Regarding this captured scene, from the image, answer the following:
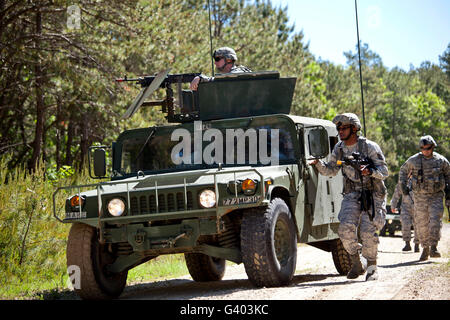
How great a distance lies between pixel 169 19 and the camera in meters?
20.6

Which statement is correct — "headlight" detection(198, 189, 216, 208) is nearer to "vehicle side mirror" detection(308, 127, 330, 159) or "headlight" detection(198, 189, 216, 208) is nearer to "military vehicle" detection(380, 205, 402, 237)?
"vehicle side mirror" detection(308, 127, 330, 159)

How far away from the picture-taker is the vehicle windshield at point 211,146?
8.71 meters

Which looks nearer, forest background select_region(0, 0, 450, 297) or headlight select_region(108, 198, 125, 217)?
headlight select_region(108, 198, 125, 217)

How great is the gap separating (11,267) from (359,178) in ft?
16.4

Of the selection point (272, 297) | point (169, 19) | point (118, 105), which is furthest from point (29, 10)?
point (272, 297)

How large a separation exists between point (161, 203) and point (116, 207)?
45 centimetres

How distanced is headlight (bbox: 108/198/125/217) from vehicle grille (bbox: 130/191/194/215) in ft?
0.33

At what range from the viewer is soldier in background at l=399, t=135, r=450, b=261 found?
11.7 metres

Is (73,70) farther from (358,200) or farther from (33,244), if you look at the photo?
(358,200)

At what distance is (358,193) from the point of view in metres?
8.54

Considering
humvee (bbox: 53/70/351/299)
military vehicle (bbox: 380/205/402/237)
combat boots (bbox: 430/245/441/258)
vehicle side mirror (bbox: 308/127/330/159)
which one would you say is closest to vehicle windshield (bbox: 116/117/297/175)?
humvee (bbox: 53/70/351/299)

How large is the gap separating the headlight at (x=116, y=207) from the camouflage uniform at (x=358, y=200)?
2.18 metres

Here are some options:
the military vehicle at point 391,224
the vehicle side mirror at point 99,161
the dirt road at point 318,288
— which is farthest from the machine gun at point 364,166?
the military vehicle at point 391,224

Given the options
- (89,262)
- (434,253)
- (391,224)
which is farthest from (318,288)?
(391,224)
